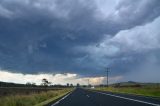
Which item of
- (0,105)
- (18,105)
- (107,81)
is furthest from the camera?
(107,81)

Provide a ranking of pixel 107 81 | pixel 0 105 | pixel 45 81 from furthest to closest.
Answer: pixel 45 81, pixel 107 81, pixel 0 105

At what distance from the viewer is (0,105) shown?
2261 cm

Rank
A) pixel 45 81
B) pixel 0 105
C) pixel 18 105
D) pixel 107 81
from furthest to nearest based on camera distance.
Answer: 1. pixel 45 81
2. pixel 107 81
3. pixel 18 105
4. pixel 0 105

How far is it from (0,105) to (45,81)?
14753 centimetres

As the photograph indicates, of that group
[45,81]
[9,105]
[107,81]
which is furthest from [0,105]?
[45,81]

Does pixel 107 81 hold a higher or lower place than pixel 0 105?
higher

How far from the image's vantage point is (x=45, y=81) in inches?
6658

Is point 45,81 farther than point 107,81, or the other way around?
point 45,81

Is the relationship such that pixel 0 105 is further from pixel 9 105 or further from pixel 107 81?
pixel 107 81

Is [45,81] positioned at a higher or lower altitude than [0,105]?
higher

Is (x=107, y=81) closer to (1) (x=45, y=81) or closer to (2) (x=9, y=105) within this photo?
(1) (x=45, y=81)

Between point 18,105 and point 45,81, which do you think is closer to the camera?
point 18,105

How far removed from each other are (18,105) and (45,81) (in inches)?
5744

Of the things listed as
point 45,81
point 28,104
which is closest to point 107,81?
point 45,81
